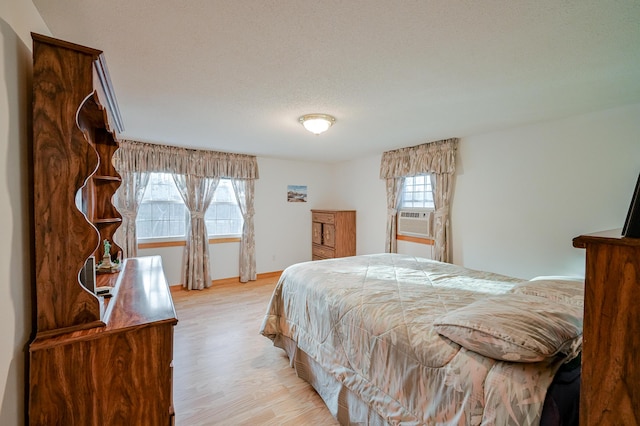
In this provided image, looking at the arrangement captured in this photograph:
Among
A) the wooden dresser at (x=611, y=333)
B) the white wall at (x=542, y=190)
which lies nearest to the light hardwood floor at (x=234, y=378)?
the wooden dresser at (x=611, y=333)

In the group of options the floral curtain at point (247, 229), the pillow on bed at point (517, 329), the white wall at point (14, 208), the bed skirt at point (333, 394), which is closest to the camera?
the white wall at point (14, 208)

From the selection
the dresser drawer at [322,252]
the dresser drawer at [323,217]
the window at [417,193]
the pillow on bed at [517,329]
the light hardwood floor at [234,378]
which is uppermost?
the window at [417,193]

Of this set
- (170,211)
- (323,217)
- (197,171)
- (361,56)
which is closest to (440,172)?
(323,217)

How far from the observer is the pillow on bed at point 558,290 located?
→ 1423 millimetres

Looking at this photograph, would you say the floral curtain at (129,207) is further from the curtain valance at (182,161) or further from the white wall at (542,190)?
the white wall at (542,190)

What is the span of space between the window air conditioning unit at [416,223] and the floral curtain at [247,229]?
268 cm

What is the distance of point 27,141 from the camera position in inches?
41.7

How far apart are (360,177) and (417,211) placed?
1.48 metres

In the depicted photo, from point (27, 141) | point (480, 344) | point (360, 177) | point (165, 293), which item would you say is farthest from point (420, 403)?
point (360, 177)

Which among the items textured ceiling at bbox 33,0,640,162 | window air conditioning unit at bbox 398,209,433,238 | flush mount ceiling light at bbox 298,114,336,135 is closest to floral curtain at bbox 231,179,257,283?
textured ceiling at bbox 33,0,640,162

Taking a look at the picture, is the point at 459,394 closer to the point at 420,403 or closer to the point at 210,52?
the point at 420,403

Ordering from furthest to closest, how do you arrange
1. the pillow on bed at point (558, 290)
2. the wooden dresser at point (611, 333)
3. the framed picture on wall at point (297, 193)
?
the framed picture on wall at point (297, 193) → the pillow on bed at point (558, 290) → the wooden dresser at point (611, 333)

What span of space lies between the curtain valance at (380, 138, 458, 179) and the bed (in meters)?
1.73

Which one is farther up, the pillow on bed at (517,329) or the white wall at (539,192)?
the white wall at (539,192)
